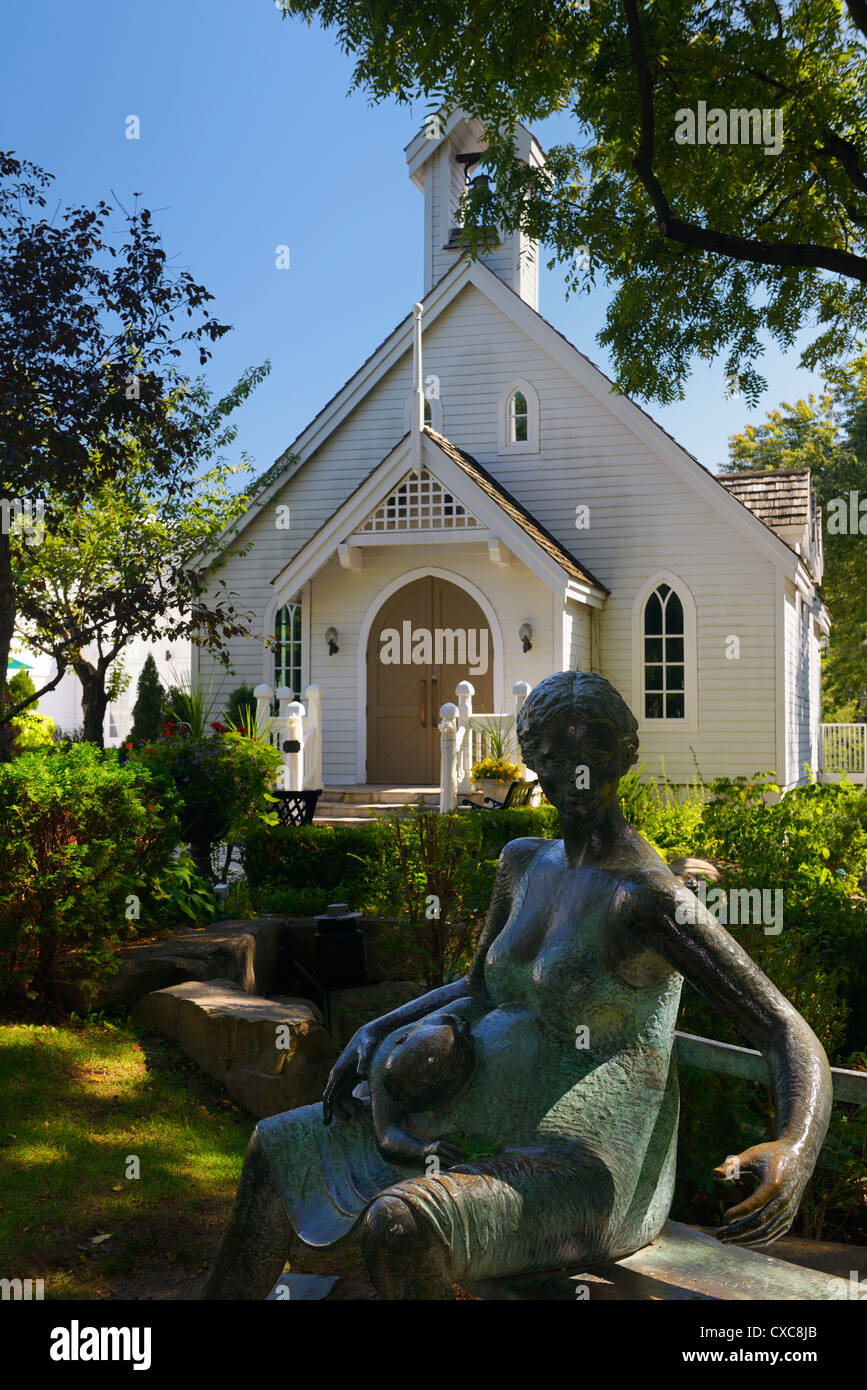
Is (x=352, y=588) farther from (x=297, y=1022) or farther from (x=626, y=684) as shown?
(x=297, y=1022)

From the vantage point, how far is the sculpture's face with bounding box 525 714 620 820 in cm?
215

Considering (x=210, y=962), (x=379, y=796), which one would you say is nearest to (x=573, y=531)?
(x=379, y=796)

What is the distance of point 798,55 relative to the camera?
889cm

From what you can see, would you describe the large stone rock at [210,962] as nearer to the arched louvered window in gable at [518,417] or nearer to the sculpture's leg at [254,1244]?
the sculpture's leg at [254,1244]

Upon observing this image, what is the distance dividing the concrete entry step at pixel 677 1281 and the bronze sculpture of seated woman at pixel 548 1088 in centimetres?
7

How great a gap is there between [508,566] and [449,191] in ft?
27.4

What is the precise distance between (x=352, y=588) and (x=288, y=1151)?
14.8m

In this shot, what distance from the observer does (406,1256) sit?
1790 millimetres

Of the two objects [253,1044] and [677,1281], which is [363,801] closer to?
[253,1044]

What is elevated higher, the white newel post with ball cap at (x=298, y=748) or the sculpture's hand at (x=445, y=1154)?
the white newel post with ball cap at (x=298, y=748)

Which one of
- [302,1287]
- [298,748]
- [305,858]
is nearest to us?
[302,1287]

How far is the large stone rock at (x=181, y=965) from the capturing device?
6203 mm

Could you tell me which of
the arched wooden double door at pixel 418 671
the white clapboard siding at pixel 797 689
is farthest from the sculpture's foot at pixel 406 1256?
the white clapboard siding at pixel 797 689
